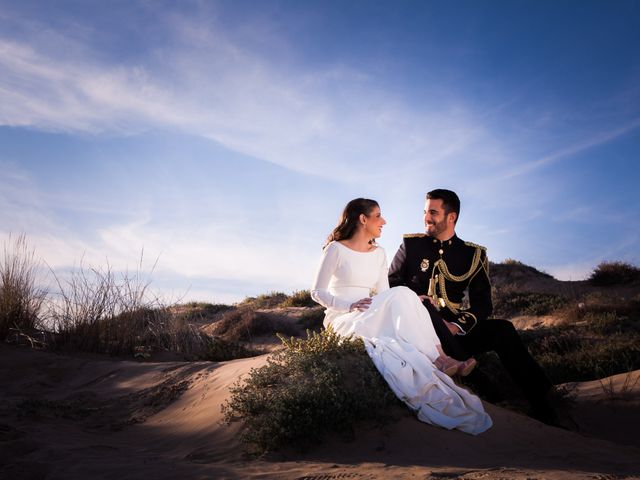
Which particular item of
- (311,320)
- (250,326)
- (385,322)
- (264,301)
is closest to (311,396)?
(385,322)

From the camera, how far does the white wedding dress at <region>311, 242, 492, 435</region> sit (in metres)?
4.94

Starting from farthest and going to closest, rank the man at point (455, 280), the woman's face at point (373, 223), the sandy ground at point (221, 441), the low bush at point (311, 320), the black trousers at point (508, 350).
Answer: the low bush at point (311, 320) < the woman's face at point (373, 223) < the man at point (455, 280) < the black trousers at point (508, 350) < the sandy ground at point (221, 441)

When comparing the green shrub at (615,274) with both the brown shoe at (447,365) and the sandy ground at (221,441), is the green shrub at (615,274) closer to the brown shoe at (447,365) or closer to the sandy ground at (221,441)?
the sandy ground at (221,441)

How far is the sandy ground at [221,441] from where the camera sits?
12.9ft

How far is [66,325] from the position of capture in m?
10.5

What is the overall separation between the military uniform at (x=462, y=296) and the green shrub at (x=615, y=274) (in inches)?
668

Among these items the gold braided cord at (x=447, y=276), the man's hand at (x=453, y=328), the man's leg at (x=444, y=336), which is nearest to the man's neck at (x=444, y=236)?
the gold braided cord at (x=447, y=276)

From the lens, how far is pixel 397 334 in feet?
17.2

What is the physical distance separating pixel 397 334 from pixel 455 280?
4.87ft

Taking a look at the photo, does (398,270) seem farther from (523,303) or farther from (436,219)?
(523,303)

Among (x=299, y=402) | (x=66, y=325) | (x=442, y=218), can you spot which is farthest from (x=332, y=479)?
(x=66, y=325)

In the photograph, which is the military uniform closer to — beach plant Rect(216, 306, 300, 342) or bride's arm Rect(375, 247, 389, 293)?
bride's arm Rect(375, 247, 389, 293)

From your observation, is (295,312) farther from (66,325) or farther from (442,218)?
(442,218)

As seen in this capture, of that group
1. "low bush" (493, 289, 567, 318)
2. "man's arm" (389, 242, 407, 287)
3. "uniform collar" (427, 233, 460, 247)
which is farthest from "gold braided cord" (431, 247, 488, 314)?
"low bush" (493, 289, 567, 318)
